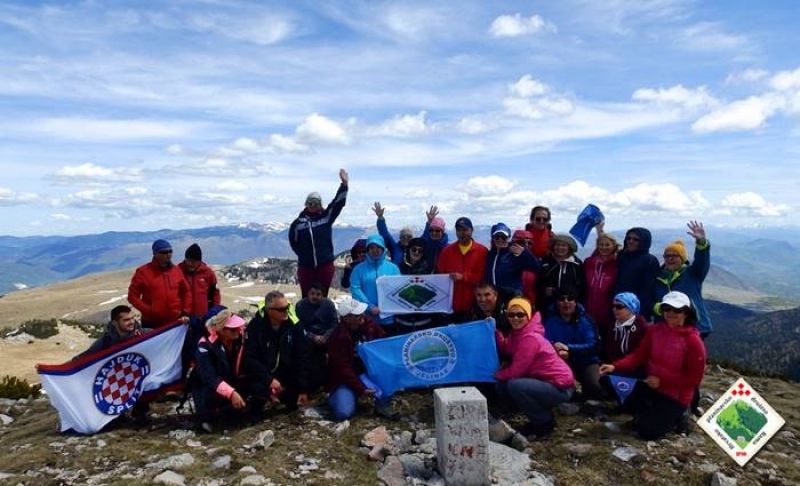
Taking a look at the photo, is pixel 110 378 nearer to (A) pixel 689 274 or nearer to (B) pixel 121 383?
(B) pixel 121 383

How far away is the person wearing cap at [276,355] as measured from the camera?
10.8m

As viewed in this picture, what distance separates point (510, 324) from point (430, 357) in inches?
77.1

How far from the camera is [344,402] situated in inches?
436

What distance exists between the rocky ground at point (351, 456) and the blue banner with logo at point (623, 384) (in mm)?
617

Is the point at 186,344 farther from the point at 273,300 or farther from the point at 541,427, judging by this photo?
the point at 541,427

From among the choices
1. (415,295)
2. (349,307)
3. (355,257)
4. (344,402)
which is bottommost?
(344,402)

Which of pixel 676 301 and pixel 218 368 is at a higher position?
pixel 676 301

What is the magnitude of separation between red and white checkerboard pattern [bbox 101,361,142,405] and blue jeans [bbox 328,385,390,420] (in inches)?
165

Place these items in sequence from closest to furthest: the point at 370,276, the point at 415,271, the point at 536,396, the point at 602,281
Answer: the point at 536,396 → the point at 602,281 → the point at 370,276 → the point at 415,271

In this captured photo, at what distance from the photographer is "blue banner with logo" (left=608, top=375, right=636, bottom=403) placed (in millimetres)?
10547

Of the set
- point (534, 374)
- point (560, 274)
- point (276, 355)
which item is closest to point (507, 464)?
point (534, 374)

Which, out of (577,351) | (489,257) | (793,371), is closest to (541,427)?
(577,351)

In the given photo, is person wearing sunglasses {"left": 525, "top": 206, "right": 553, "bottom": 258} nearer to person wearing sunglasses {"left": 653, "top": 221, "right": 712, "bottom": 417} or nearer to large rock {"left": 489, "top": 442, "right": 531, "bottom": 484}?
person wearing sunglasses {"left": 653, "top": 221, "right": 712, "bottom": 417}

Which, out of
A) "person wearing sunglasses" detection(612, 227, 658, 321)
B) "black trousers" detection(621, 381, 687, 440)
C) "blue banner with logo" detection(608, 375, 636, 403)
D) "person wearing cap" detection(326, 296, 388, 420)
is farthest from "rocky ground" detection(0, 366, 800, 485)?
"person wearing sunglasses" detection(612, 227, 658, 321)
